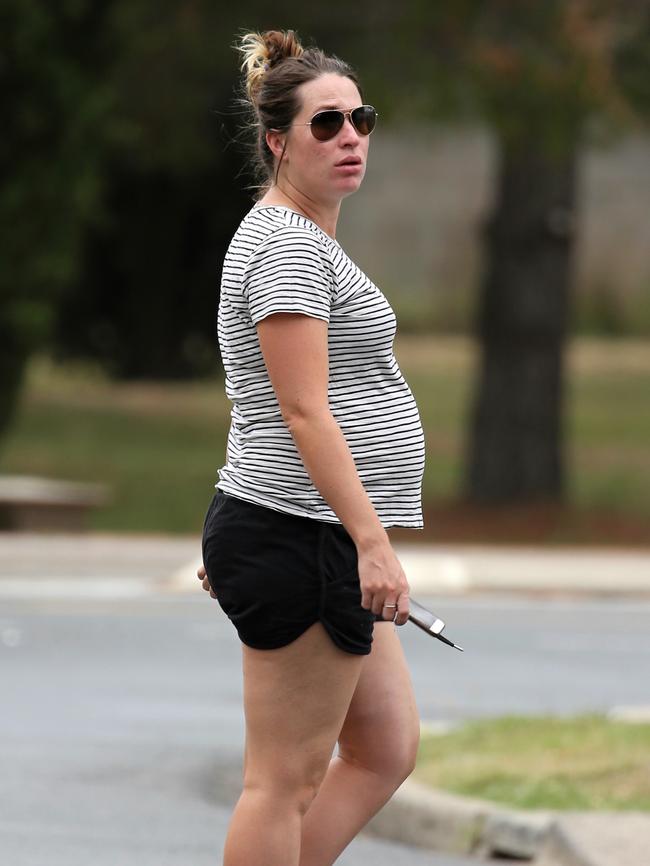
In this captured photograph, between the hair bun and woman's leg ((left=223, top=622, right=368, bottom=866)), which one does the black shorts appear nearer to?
woman's leg ((left=223, top=622, right=368, bottom=866))

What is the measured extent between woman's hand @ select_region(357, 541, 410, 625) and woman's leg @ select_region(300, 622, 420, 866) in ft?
1.22

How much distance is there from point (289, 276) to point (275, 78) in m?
0.45

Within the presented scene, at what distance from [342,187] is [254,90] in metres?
0.28

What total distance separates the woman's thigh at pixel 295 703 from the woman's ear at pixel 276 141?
2.98 feet

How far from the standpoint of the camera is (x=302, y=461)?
147 inches

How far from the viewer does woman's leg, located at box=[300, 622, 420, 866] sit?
160 inches
